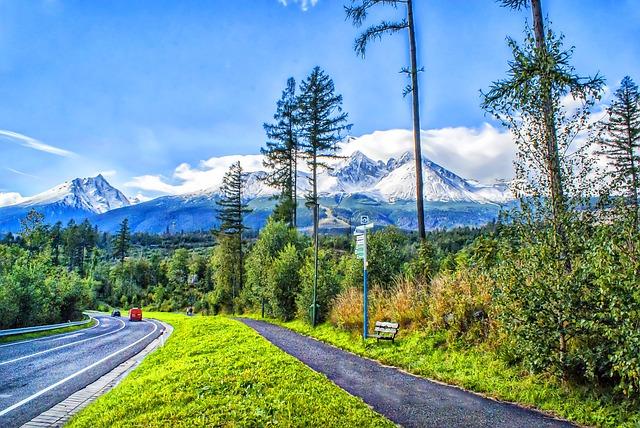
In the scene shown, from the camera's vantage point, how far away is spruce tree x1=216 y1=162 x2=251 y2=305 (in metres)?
45.7

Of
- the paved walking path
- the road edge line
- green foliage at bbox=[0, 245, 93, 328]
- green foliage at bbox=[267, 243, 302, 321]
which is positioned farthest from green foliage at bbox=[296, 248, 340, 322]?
green foliage at bbox=[0, 245, 93, 328]

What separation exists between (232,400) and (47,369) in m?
8.68

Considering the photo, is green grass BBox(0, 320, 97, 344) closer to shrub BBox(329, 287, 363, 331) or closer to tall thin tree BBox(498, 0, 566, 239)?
shrub BBox(329, 287, 363, 331)

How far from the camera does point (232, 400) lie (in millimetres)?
6340

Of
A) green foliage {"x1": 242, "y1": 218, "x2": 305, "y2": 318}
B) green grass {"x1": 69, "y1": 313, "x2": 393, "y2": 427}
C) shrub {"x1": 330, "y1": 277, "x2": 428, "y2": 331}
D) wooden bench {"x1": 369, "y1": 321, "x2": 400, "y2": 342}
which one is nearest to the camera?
green grass {"x1": 69, "y1": 313, "x2": 393, "y2": 427}

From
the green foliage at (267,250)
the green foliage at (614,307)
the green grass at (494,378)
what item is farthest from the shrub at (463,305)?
the green foliage at (267,250)

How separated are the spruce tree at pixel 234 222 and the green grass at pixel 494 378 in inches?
1358

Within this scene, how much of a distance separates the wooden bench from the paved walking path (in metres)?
1.70

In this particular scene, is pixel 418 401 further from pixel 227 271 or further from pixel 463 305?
pixel 227 271

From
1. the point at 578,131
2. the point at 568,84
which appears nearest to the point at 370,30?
the point at 568,84

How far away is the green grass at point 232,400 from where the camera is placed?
222 inches

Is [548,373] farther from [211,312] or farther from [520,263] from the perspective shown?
[211,312]

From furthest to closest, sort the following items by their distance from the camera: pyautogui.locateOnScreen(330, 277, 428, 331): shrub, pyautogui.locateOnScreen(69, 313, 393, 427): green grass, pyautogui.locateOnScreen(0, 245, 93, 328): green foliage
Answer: pyautogui.locateOnScreen(0, 245, 93, 328): green foliage, pyautogui.locateOnScreen(330, 277, 428, 331): shrub, pyautogui.locateOnScreen(69, 313, 393, 427): green grass

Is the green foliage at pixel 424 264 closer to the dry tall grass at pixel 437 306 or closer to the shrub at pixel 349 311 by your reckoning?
the dry tall grass at pixel 437 306
